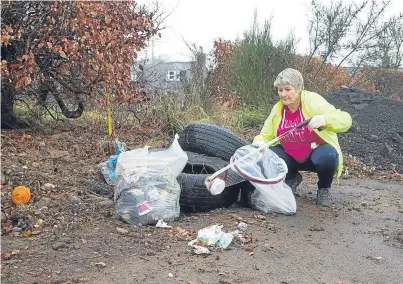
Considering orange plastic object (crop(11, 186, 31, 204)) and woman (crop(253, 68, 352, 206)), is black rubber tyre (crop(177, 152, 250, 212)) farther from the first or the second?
orange plastic object (crop(11, 186, 31, 204))

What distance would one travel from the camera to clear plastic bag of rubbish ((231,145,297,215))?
3834 mm

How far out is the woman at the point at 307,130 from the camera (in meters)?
4.02

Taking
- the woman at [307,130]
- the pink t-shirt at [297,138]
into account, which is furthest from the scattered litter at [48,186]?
the pink t-shirt at [297,138]

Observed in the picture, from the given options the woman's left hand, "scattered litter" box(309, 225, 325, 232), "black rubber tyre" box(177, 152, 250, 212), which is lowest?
"scattered litter" box(309, 225, 325, 232)

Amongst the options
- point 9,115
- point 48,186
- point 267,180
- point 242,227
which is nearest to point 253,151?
point 267,180

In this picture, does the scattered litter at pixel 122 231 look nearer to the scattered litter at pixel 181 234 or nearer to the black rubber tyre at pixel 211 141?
the scattered litter at pixel 181 234

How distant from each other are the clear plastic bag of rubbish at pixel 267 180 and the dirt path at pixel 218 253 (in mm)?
100

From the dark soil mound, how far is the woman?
327 cm

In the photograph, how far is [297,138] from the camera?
4352 mm

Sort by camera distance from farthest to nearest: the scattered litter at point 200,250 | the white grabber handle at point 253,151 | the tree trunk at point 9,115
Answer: the tree trunk at point 9,115 → the white grabber handle at point 253,151 → the scattered litter at point 200,250

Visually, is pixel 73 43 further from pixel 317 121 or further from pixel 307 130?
pixel 317 121

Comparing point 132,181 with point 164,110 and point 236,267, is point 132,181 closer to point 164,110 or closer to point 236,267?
point 236,267

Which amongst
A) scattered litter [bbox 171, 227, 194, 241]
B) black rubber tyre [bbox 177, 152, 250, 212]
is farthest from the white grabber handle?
scattered litter [bbox 171, 227, 194, 241]

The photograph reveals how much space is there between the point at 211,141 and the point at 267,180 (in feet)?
2.82
